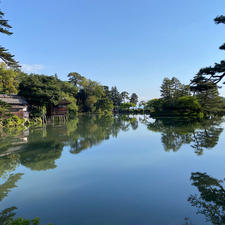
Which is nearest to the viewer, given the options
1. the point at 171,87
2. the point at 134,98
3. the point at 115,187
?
the point at 115,187

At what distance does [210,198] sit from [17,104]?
2240cm

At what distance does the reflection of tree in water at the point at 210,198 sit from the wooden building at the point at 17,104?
2122cm

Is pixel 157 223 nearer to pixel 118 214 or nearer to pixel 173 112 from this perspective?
pixel 118 214

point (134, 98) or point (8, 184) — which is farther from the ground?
point (134, 98)

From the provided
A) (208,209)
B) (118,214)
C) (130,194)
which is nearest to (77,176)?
(130,194)

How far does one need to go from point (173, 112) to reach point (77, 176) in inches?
1171

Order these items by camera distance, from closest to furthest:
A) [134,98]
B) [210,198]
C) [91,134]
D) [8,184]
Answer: [210,198] → [8,184] → [91,134] → [134,98]

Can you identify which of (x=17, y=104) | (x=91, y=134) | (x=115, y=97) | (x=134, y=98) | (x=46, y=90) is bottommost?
(x=91, y=134)

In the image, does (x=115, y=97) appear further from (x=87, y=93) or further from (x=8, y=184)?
(x=8, y=184)

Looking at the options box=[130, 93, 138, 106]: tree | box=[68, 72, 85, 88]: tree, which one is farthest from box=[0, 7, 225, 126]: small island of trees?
box=[130, 93, 138, 106]: tree

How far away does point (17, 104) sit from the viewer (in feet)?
65.4

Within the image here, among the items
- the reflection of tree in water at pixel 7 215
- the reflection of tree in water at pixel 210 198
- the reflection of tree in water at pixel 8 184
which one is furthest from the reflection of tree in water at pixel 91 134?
the reflection of tree in water at pixel 210 198

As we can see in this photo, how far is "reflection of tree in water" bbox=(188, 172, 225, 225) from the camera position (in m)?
2.85

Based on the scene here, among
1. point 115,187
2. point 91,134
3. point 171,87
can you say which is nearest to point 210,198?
point 115,187
